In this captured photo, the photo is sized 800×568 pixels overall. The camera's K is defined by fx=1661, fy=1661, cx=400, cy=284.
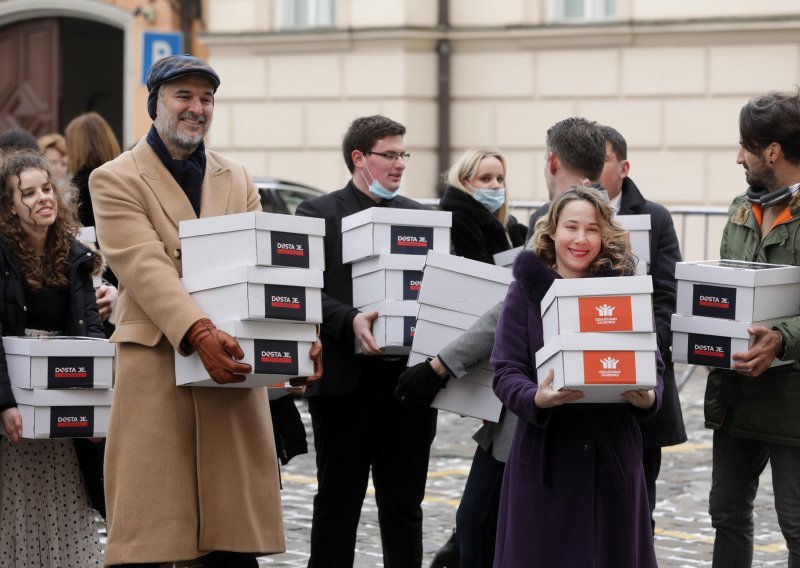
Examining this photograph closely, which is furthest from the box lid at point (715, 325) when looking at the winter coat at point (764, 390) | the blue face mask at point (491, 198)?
the blue face mask at point (491, 198)

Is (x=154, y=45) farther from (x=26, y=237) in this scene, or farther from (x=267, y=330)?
(x=267, y=330)

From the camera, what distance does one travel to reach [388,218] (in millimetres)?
6484

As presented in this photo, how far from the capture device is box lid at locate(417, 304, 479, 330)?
20.5 feet

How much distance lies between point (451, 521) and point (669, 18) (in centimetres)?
971

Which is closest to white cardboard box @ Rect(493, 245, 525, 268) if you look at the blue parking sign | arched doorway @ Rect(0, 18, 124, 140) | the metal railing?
the metal railing

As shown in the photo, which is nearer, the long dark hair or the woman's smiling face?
the woman's smiling face

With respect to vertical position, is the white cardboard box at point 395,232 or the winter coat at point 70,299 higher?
the white cardboard box at point 395,232

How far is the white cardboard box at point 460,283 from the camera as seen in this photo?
622cm

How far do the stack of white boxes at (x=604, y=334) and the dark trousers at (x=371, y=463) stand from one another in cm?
169

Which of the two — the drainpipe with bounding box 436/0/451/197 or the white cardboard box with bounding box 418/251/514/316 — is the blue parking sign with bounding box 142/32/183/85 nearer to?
the drainpipe with bounding box 436/0/451/197

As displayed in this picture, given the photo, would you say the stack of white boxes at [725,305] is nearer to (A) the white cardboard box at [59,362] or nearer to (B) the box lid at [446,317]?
(B) the box lid at [446,317]

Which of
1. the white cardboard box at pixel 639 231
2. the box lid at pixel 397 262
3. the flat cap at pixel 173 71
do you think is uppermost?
the flat cap at pixel 173 71

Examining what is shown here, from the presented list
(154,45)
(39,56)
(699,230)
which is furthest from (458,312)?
(39,56)

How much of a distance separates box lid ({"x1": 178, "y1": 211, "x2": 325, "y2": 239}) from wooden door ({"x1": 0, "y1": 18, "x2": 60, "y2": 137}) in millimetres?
16689
